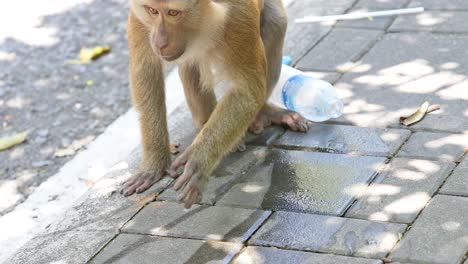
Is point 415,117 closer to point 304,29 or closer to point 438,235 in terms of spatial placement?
point 438,235

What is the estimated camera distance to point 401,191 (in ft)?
15.1

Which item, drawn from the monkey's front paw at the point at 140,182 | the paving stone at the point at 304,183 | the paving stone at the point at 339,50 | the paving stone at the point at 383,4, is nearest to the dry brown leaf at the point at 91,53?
the paving stone at the point at 339,50

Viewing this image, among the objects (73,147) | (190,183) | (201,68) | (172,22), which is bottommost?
(73,147)

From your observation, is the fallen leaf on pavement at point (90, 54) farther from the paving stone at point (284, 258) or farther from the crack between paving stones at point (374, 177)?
the paving stone at point (284, 258)

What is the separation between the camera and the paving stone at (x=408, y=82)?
5.36 meters

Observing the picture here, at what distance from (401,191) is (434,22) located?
2.31 m

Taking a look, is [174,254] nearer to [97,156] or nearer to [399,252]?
[399,252]

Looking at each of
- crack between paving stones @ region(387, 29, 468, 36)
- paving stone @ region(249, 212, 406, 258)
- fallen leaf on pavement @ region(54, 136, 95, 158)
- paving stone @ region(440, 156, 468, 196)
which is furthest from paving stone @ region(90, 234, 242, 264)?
crack between paving stones @ region(387, 29, 468, 36)

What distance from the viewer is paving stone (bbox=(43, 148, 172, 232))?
477 cm

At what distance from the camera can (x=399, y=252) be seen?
13.3ft

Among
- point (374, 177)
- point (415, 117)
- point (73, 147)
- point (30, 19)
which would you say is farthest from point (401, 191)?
point (30, 19)

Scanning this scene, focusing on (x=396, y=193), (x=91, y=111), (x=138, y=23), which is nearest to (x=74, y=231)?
(x=138, y=23)

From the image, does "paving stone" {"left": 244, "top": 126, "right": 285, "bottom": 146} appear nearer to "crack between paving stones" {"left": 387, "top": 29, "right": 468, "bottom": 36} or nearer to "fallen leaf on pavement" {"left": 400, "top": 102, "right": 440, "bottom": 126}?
"fallen leaf on pavement" {"left": 400, "top": 102, "right": 440, "bottom": 126}

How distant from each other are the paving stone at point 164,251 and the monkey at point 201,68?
22 cm
